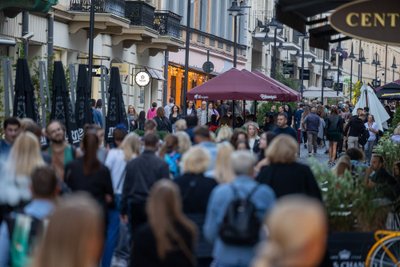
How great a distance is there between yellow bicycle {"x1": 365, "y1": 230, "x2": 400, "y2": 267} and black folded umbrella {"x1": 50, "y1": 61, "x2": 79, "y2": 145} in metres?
10.6

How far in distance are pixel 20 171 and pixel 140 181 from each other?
115 inches

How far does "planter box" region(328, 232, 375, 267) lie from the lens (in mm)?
13977

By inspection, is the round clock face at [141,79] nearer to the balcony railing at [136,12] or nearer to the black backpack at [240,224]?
the balcony railing at [136,12]

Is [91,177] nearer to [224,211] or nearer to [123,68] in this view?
[224,211]

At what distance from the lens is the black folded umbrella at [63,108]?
23625 millimetres

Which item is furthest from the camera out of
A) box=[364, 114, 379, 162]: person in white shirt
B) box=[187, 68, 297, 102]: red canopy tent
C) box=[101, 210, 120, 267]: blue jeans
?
box=[364, 114, 379, 162]: person in white shirt

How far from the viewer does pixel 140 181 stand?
45.1 feet

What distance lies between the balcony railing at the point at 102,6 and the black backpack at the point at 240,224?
103 ft


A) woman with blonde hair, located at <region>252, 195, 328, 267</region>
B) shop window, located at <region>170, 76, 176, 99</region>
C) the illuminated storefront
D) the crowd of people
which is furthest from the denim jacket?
shop window, located at <region>170, 76, 176, 99</region>

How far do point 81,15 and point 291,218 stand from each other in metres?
36.0

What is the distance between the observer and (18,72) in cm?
2217

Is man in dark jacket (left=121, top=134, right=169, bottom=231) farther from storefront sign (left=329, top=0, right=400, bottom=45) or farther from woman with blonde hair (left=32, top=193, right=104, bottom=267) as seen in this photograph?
woman with blonde hair (left=32, top=193, right=104, bottom=267)

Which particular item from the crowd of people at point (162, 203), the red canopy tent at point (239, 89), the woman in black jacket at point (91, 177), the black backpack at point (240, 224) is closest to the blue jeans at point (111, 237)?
the crowd of people at point (162, 203)

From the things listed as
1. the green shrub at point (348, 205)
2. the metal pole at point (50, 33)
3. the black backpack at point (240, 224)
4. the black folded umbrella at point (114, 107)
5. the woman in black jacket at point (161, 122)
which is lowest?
the green shrub at point (348, 205)
